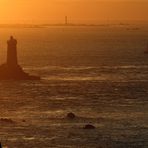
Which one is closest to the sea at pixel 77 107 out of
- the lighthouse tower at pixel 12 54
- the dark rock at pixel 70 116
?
the dark rock at pixel 70 116

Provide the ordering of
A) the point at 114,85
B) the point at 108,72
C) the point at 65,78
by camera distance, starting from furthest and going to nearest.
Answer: the point at 108,72 → the point at 65,78 → the point at 114,85

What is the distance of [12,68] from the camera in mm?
125750

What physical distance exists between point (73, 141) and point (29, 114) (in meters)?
17.7

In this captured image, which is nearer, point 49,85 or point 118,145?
point 118,145

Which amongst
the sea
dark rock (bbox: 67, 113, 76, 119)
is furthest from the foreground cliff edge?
dark rock (bbox: 67, 113, 76, 119)

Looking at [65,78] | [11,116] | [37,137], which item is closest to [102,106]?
[11,116]

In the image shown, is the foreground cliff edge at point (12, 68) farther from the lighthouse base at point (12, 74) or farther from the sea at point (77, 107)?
the sea at point (77, 107)

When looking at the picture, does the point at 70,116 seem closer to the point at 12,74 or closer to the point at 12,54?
the point at 12,54

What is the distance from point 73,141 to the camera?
232 ft

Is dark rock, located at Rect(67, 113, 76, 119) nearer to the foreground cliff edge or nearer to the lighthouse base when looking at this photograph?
the foreground cliff edge

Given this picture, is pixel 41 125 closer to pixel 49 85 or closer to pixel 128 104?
pixel 128 104

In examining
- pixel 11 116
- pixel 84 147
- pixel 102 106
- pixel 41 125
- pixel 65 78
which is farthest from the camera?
pixel 65 78

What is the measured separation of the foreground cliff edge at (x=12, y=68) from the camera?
125 meters

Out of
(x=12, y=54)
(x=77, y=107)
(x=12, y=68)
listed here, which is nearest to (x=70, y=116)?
(x=77, y=107)
